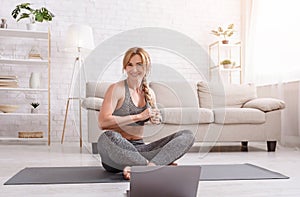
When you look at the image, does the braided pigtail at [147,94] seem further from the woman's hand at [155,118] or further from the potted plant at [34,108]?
the potted plant at [34,108]

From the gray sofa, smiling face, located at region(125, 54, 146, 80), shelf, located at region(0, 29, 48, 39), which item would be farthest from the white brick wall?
smiling face, located at region(125, 54, 146, 80)

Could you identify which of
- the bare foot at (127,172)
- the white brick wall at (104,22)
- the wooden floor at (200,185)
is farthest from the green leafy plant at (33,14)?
the bare foot at (127,172)

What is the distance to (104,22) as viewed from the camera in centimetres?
528

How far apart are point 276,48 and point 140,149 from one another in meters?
3.08

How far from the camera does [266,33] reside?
495 cm

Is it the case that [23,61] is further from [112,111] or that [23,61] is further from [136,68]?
[136,68]

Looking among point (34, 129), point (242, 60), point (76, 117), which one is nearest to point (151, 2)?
point (242, 60)

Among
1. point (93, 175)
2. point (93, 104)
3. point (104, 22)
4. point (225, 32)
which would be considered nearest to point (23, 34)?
point (104, 22)

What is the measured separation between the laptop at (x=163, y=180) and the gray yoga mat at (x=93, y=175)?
517 millimetres

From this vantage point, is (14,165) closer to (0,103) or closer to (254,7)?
(0,103)

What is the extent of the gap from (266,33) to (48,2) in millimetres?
2719

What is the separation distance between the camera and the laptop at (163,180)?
1.57m

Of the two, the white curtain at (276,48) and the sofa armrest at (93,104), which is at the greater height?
the white curtain at (276,48)

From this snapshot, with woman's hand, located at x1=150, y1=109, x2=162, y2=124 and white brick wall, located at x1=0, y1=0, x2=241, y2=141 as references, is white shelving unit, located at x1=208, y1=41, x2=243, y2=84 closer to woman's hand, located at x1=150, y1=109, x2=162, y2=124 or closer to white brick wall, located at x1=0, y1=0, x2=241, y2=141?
white brick wall, located at x1=0, y1=0, x2=241, y2=141
